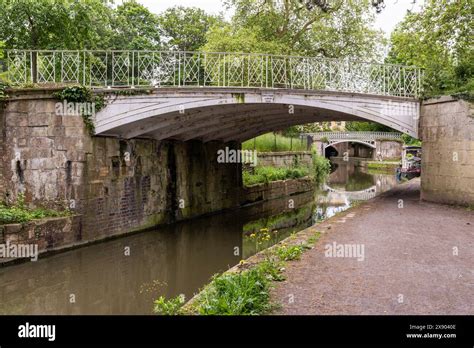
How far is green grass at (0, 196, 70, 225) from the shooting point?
9.10 meters

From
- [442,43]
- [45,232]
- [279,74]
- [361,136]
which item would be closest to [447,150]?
[442,43]

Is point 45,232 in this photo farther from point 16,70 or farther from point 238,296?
point 238,296

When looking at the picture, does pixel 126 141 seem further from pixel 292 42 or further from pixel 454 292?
pixel 292 42

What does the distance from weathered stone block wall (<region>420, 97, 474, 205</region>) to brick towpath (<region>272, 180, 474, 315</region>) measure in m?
2.01

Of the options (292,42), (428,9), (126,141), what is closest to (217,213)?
(126,141)

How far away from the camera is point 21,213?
949cm

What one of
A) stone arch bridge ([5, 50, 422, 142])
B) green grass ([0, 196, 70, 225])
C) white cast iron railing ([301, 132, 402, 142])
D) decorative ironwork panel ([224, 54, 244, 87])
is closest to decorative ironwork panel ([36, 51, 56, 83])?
stone arch bridge ([5, 50, 422, 142])

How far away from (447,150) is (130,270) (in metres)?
9.03

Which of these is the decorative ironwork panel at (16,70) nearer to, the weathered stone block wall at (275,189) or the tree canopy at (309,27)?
the tree canopy at (309,27)

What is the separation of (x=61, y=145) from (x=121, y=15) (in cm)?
2153

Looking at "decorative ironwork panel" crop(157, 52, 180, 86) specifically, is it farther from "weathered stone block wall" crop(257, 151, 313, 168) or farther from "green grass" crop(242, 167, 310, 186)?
"weathered stone block wall" crop(257, 151, 313, 168)

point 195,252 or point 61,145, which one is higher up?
point 61,145

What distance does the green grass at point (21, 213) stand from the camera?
29.9 feet

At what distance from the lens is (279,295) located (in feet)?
16.2
